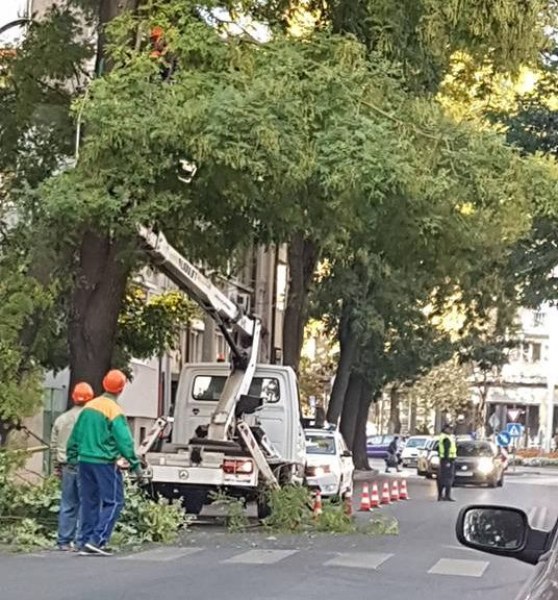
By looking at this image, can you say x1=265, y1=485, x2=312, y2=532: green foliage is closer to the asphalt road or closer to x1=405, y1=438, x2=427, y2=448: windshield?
the asphalt road

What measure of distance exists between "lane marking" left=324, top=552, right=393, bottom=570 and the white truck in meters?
4.39

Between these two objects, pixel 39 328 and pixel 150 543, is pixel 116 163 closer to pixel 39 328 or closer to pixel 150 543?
pixel 39 328

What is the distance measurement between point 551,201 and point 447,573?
6.28 meters

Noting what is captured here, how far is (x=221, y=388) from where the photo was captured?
2266 cm

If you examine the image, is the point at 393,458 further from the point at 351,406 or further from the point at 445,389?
the point at 445,389

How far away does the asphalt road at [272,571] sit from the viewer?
11.1 m

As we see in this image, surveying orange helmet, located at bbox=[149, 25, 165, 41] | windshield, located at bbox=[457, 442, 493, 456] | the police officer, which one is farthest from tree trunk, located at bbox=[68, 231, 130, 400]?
windshield, located at bbox=[457, 442, 493, 456]

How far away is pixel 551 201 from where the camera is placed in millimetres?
18078

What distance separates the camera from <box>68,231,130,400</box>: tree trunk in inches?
741

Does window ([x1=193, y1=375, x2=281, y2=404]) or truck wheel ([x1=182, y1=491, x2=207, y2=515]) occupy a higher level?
window ([x1=193, y1=375, x2=281, y2=404])

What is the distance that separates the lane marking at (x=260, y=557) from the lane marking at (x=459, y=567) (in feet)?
5.11

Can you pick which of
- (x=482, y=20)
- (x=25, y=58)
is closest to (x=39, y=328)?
(x=25, y=58)

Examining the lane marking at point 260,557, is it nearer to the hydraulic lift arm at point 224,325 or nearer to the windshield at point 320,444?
the hydraulic lift arm at point 224,325

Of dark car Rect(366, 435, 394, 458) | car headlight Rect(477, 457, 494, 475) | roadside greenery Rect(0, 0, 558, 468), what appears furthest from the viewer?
dark car Rect(366, 435, 394, 458)
